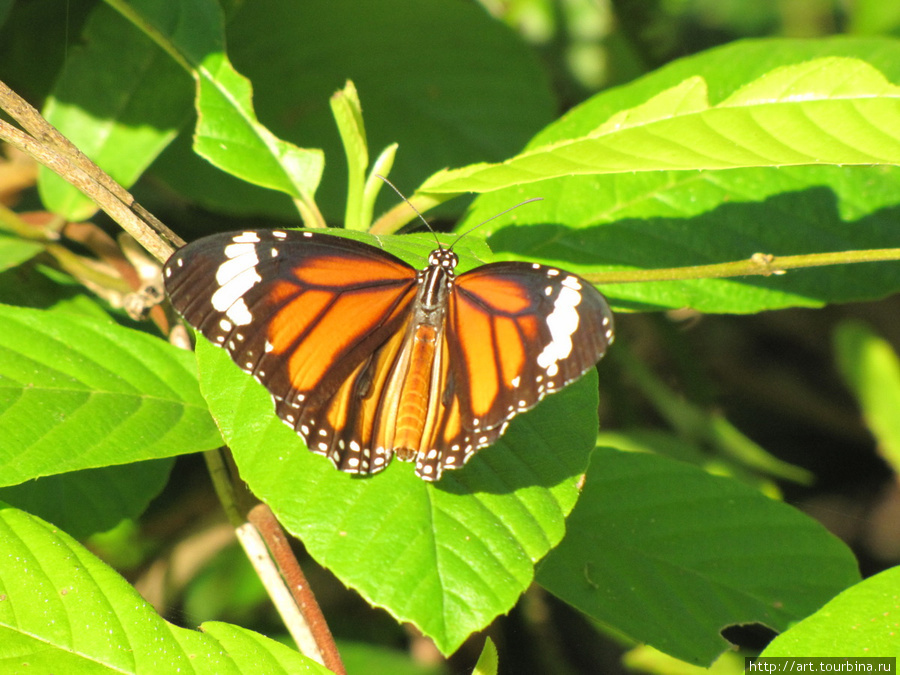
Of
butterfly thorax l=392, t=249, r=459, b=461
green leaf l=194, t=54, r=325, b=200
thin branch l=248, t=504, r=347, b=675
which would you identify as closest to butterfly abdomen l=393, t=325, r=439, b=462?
butterfly thorax l=392, t=249, r=459, b=461

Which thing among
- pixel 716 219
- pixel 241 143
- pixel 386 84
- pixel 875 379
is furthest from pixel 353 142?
pixel 875 379

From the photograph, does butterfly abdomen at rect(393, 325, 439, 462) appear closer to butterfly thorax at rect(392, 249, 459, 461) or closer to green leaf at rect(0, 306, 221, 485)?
butterfly thorax at rect(392, 249, 459, 461)

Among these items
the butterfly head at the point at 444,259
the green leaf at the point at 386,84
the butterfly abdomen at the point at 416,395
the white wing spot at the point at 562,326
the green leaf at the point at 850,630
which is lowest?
the green leaf at the point at 850,630

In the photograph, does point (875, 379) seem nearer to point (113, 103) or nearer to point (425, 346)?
point (425, 346)

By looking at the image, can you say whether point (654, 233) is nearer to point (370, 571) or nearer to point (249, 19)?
point (370, 571)

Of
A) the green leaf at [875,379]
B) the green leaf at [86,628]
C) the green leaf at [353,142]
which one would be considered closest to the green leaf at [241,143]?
the green leaf at [353,142]

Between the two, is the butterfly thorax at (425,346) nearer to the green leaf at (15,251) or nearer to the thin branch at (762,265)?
the thin branch at (762,265)
